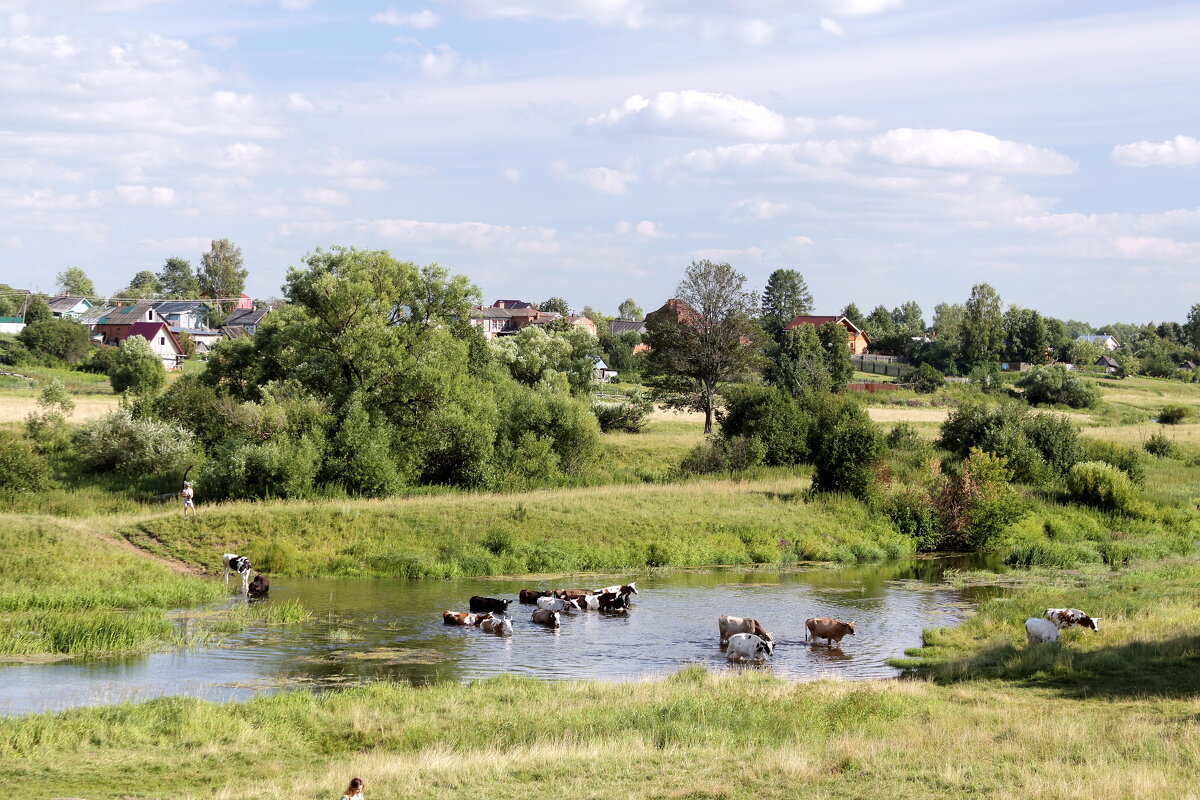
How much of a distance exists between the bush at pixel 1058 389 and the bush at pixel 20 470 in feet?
300

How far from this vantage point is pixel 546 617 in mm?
27766

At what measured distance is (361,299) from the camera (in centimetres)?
4647

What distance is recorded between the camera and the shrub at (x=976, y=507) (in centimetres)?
4291

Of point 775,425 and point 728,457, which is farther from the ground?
point 775,425

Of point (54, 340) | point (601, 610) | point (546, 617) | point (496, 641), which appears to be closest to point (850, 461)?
point (601, 610)

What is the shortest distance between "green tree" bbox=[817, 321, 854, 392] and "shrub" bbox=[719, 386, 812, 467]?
29192 mm

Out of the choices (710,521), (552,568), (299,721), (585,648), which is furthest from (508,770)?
(710,521)

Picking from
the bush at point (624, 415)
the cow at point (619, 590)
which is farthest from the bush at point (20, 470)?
the bush at point (624, 415)

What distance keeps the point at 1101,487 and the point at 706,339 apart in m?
30.4

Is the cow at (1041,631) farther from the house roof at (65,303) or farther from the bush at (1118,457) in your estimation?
the house roof at (65,303)

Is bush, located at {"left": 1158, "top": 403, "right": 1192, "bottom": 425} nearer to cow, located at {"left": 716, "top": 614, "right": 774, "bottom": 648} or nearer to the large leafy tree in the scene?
the large leafy tree

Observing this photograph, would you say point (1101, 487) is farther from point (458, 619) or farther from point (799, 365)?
point (799, 365)

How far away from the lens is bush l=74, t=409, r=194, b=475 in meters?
Answer: 46.3

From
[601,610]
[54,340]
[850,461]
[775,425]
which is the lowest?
[601,610]
